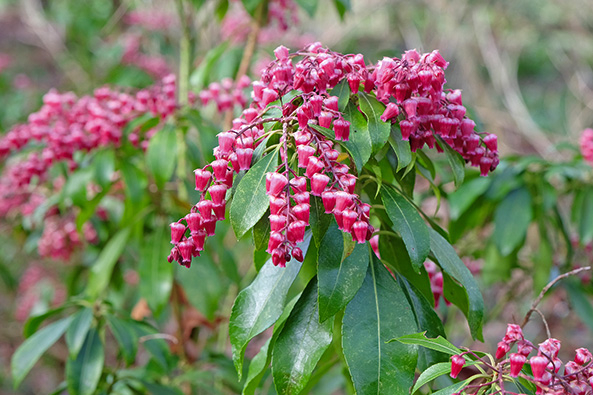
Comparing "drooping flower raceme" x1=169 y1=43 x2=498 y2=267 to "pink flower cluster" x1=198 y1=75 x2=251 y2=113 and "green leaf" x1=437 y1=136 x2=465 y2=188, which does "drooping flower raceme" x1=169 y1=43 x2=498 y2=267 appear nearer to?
"green leaf" x1=437 y1=136 x2=465 y2=188

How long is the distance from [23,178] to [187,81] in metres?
0.70

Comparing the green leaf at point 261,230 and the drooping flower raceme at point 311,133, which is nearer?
the drooping flower raceme at point 311,133

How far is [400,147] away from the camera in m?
1.03

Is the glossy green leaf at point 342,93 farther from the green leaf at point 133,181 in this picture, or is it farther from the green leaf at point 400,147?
the green leaf at point 133,181

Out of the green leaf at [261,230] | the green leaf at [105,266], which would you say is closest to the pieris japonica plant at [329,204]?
the green leaf at [261,230]

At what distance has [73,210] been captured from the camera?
8.00 ft

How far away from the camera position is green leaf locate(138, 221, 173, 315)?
1.97m

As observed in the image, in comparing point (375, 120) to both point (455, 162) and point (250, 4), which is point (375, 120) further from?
point (250, 4)

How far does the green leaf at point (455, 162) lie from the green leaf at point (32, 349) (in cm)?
126

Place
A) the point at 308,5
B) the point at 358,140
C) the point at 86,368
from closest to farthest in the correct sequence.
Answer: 1. the point at 358,140
2. the point at 86,368
3. the point at 308,5

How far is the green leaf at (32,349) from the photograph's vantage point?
1.66 metres

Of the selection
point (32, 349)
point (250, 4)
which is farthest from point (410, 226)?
point (250, 4)

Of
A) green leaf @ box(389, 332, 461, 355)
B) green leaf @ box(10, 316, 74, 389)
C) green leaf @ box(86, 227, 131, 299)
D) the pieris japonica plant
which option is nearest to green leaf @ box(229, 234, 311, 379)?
the pieris japonica plant

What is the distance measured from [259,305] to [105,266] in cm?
114
